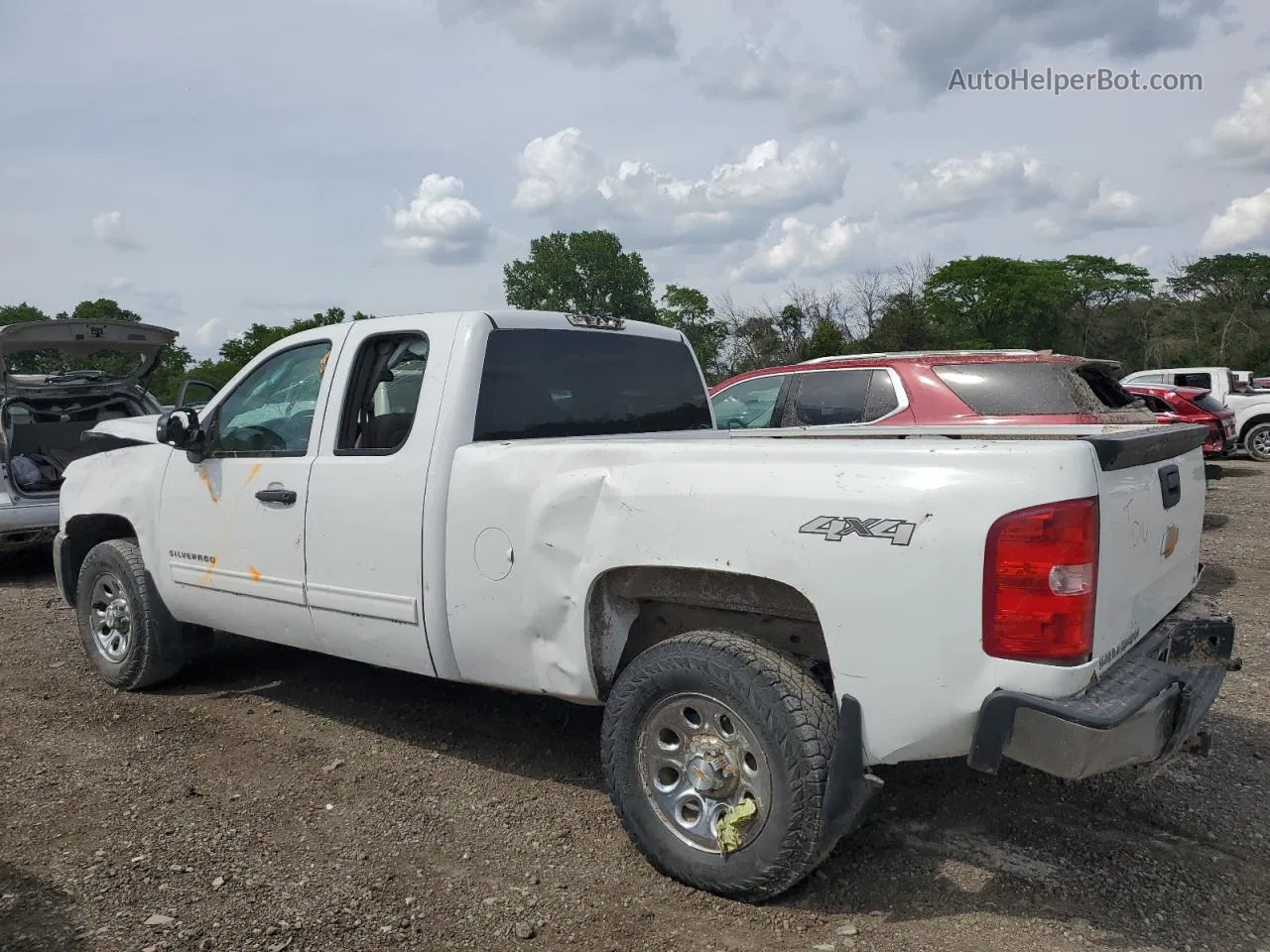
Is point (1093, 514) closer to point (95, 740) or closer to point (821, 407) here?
point (95, 740)

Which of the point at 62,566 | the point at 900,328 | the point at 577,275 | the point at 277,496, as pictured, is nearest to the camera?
the point at 277,496

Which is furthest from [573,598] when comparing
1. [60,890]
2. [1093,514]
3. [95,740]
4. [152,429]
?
[152,429]

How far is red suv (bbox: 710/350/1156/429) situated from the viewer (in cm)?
708

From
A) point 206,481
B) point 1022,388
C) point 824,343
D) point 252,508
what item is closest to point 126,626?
point 206,481

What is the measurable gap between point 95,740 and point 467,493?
239cm

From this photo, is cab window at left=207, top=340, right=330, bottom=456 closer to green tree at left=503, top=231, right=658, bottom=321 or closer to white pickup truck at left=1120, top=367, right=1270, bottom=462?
white pickup truck at left=1120, top=367, right=1270, bottom=462

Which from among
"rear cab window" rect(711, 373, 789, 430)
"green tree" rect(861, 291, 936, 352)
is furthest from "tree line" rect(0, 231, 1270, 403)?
"rear cab window" rect(711, 373, 789, 430)

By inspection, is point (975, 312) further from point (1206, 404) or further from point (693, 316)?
point (1206, 404)

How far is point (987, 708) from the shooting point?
2629 mm

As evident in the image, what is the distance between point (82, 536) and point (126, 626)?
77cm

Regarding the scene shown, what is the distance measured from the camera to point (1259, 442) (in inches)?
712

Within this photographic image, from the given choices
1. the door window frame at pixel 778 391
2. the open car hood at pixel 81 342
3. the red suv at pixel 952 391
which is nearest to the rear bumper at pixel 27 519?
the open car hood at pixel 81 342

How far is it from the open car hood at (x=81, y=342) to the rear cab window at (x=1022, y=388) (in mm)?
6517

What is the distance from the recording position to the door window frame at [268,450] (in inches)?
173
